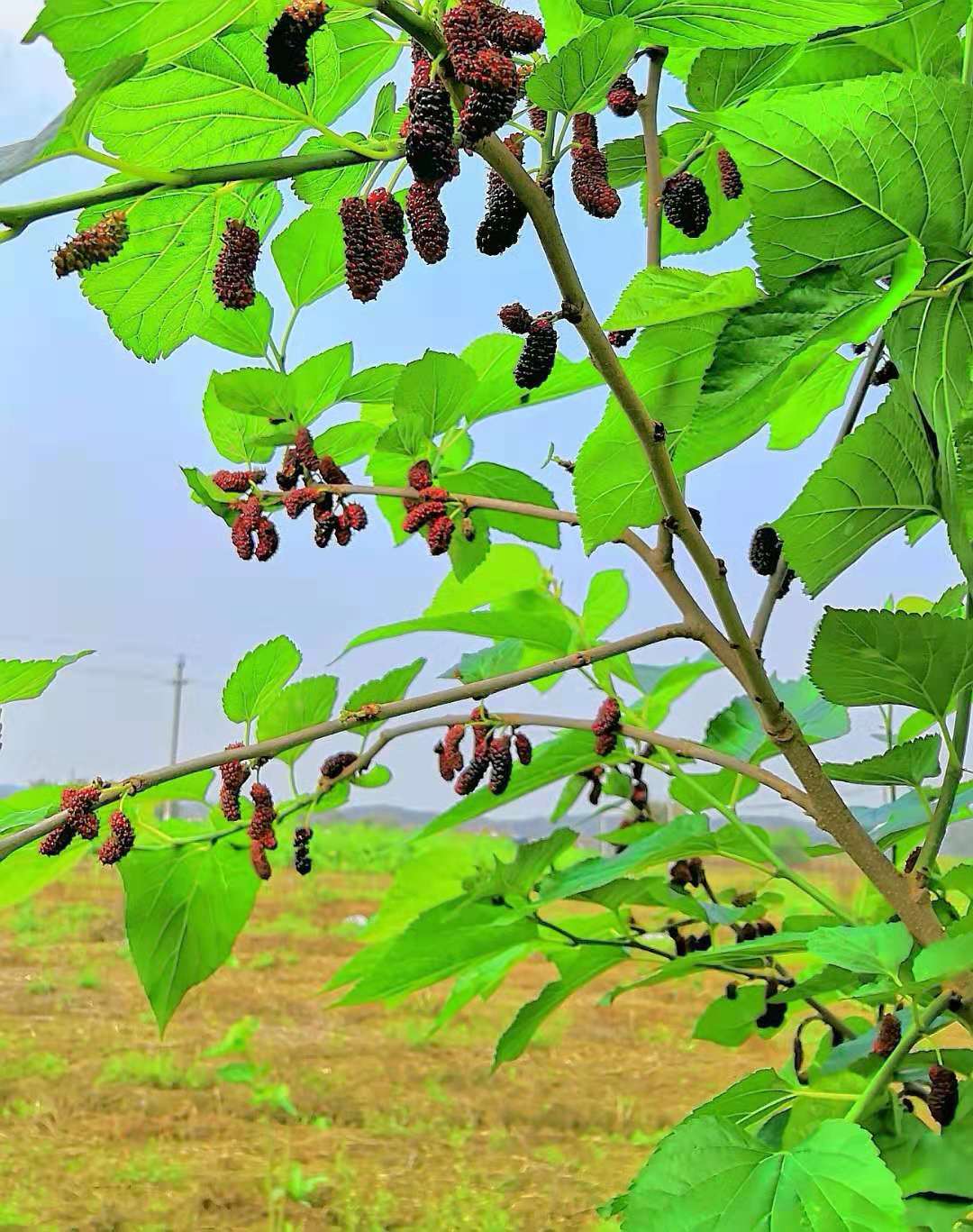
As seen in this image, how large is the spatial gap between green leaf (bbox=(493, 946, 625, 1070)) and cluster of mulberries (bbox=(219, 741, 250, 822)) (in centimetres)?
20

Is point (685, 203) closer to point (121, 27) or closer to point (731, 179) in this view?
point (731, 179)

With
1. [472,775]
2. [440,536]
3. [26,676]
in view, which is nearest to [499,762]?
[472,775]

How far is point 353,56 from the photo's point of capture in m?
0.39

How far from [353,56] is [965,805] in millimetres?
607

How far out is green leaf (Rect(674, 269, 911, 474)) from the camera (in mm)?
329

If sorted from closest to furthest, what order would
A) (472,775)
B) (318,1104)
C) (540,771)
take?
(472,775) < (540,771) < (318,1104)

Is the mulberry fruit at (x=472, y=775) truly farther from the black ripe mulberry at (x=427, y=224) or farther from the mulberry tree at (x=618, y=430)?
the black ripe mulberry at (x=427, y=224)

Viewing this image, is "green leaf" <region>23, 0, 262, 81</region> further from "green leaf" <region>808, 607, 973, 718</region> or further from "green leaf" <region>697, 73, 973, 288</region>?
"green leaf" <region>808, 607, 973, 718</region>

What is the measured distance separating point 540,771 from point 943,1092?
0.86 feet

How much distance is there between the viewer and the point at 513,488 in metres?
0.66

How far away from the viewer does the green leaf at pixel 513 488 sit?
2.15 feet

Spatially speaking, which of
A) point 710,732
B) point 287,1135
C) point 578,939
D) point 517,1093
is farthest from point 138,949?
point 517,1093

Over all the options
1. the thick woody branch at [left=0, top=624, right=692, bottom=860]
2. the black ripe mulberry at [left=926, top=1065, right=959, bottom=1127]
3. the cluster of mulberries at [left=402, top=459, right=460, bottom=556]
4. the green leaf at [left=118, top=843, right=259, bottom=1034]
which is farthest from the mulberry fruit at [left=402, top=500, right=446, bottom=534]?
the black ripe mulberry at [left=926, top=1065, right=959, bottom=1127]

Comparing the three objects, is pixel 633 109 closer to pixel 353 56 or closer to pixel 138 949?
pixel 353 56
